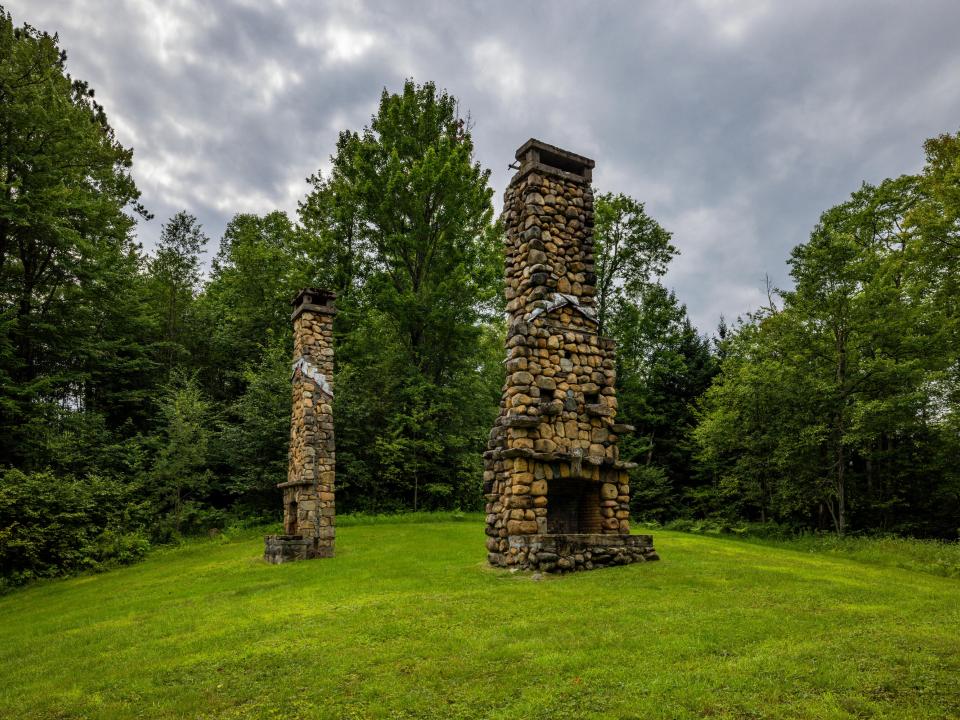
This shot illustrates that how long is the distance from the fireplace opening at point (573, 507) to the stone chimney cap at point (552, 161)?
230 inches

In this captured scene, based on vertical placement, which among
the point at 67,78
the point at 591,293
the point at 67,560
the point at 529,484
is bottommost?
the point at 67,560

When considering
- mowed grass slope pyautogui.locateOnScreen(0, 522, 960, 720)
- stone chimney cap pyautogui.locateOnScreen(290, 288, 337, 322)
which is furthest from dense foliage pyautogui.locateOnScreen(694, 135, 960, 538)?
stone chimney cap pyautogui.locateOnScreen(290, 288, 337, 322)

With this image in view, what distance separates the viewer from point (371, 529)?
19.2 m

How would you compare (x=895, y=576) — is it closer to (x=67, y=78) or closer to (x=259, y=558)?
(x=259, y=558)

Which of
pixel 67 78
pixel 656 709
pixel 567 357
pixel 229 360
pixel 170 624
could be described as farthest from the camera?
pixel 229 360

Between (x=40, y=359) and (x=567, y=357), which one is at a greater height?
(x=40, y=359)

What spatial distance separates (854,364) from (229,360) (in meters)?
28.2

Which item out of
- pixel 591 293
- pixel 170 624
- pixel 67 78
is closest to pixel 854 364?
pixel 591 293

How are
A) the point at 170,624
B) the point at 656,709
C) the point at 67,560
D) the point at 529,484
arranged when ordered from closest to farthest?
the point at 656,709 < the point at 170,624 < the point at 529,484 < the point at 67,560

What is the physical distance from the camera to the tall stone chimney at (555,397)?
376 inches

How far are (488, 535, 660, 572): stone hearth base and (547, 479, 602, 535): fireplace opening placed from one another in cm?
74

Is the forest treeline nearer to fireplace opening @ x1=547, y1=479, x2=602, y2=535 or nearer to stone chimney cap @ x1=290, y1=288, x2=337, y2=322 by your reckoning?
stone chimney cap @ x1=290, y1=288, x2=337, y2=322

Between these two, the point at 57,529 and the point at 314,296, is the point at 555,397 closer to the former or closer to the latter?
the point at 314,296

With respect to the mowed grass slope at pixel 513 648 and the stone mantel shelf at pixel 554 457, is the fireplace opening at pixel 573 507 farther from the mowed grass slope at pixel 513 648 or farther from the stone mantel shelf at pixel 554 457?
the mowed grass slope at pixel 513 648
